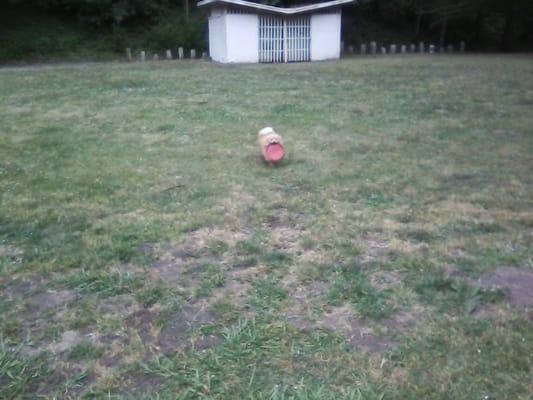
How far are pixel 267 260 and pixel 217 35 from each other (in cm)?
1767

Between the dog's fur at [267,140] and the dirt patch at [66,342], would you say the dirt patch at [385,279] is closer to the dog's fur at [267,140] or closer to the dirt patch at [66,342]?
the dirt patch at [66,342]

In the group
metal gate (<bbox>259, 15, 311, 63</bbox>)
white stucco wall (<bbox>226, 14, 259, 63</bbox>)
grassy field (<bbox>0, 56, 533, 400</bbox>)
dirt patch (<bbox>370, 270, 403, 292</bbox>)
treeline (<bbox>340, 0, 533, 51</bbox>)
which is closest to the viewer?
grassy field (<bbox>0, 56, 533, 400</bbox>)

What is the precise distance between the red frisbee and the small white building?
13.6 m

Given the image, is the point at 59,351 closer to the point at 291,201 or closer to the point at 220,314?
the point at 220,314

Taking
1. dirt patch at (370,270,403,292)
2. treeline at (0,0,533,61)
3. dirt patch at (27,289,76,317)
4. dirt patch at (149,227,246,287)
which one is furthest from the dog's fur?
treeline at (0,0,533,61)

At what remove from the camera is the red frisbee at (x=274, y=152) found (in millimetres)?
6309

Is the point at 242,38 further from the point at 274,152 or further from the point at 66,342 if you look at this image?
the point at 66,342

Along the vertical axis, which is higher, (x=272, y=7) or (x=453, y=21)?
(x=272, y=7)

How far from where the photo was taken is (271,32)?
1998cm

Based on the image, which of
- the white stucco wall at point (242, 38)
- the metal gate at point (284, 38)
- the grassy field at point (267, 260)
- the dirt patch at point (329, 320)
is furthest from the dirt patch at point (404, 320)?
the metal gate at point (284, 38)

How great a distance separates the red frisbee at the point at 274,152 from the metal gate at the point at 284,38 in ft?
47.0

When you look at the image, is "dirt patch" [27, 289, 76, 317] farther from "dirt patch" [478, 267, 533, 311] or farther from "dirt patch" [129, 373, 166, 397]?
"dirt patch" [478, 267, 533, 311]

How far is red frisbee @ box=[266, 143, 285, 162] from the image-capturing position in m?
6.31

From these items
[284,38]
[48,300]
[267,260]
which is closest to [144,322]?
[48,300]
